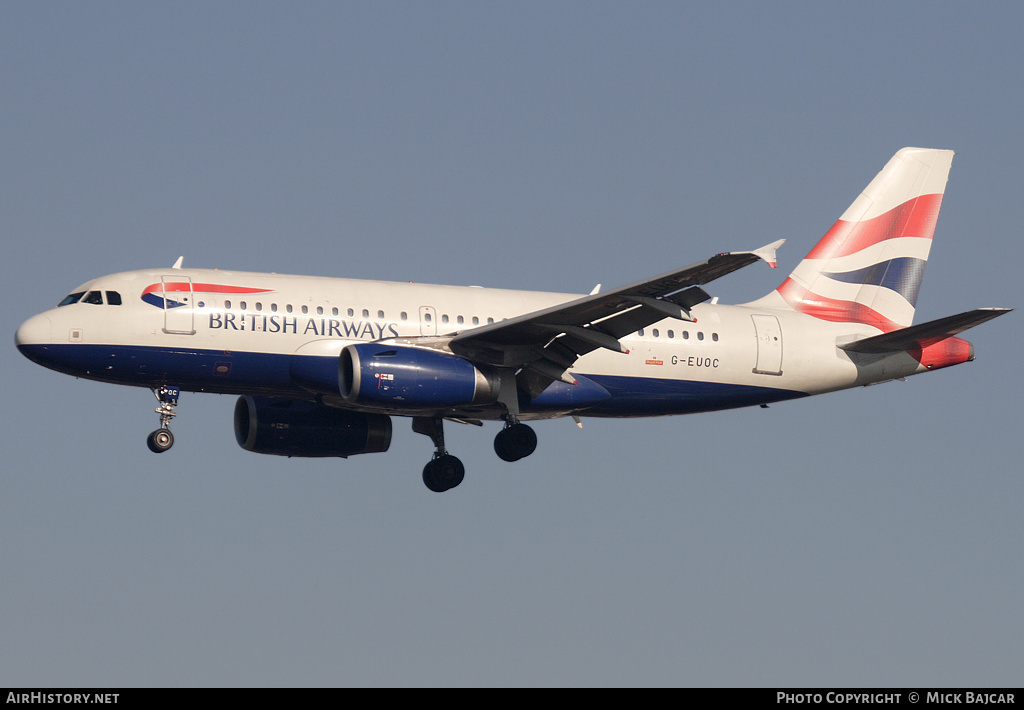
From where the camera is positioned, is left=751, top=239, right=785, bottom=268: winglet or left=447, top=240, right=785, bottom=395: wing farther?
left=447, top=240, right=785, bottom=395: wing

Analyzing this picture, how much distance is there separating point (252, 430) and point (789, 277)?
1595 centimetres

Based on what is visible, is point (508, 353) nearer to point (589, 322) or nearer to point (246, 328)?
point (589, 322)

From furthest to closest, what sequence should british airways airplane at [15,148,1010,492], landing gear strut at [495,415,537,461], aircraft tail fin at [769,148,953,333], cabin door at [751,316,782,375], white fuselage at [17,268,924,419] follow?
aircraft tail fin at [769,148,953,333], cabin door at [751,316,782,375], landing gear strut at [495,415,537,461], white fuselage at [17,268,924,419], british airways airplane at [15,148,1010,492]

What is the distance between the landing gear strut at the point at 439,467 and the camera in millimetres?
40125

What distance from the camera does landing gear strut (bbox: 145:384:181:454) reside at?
117ft

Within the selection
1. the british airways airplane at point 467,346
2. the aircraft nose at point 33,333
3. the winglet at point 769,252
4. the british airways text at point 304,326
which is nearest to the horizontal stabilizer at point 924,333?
the british airways airplane at point 467,346

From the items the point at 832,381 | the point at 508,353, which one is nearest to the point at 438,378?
the point at 508,353

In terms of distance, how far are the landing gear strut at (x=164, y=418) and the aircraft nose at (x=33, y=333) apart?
2.88 meters

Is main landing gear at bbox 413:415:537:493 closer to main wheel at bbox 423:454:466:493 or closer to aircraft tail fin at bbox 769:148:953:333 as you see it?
main wheel at bbox 423:454:466:493

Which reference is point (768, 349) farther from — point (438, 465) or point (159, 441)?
point (159, 441)

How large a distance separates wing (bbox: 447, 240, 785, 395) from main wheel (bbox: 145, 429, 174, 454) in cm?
733

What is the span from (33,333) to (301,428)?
26.1 feet

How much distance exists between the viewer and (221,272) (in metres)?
36.2

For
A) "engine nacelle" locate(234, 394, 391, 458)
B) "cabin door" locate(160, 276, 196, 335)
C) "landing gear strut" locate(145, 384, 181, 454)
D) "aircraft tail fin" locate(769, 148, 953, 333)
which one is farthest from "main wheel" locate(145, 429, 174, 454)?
"aircraft tail fin" locate(769, 148, 953, 333)
